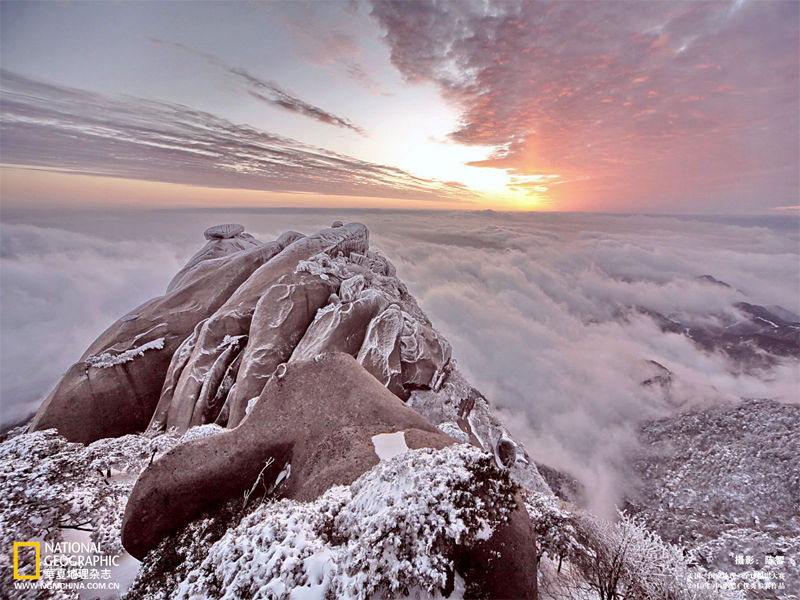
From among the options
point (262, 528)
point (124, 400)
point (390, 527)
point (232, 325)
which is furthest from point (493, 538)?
point (124, 400)

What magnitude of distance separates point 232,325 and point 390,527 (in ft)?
69.7

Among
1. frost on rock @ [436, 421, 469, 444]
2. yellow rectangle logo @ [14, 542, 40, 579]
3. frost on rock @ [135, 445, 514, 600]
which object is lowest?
frost on rock @ [436, 421, 469, 444]

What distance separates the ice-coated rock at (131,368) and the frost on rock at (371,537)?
64.7ft

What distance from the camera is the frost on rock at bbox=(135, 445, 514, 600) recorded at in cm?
672

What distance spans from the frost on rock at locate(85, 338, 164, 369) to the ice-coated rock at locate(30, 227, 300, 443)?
0.18ft

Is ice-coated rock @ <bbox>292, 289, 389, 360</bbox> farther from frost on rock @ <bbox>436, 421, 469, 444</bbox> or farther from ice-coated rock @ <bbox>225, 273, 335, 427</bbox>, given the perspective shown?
frost on rock @ <bbox>436, 421, 469, 444</bbox>

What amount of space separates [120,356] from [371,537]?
26774 millimetres

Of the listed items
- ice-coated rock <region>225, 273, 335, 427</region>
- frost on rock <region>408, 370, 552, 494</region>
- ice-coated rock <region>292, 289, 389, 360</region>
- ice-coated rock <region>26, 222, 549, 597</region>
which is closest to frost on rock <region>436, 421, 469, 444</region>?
frost on rock <region>408, 370, 552, 494</region>

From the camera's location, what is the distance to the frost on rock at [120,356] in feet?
75.0

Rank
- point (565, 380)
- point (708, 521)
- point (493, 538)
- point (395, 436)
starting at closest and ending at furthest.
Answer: point (493, 538) → point (395, 436) → point (708, 521) → point (565, 380)

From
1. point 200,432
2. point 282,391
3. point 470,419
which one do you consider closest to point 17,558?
point 200,432

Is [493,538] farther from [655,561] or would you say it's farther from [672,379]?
[672,379]

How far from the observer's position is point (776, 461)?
54.8m

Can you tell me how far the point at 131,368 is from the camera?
23891 mm
